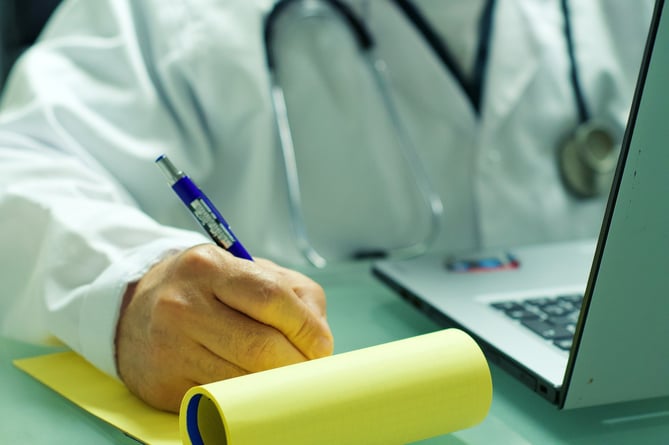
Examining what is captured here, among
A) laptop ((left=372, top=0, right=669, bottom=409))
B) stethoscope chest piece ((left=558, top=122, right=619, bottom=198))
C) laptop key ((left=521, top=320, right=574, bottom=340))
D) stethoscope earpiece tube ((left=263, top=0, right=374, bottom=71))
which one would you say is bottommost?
stethoscope chest piece ((left=558, top=122, right=619, bottom=198))

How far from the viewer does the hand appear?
45 cm

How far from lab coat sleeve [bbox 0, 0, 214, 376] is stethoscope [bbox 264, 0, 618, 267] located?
0.12m

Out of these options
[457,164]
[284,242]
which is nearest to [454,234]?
[457,164]

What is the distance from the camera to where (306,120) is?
921mm

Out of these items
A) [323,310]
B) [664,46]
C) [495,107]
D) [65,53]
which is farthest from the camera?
[495,107]

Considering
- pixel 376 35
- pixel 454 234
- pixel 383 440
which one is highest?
pixel 376 35

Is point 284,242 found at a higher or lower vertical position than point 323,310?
lower

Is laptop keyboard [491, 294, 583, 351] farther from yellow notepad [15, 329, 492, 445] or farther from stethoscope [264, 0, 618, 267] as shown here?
stethoscope [264, 0, 618, 267]

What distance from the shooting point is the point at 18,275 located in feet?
2.11

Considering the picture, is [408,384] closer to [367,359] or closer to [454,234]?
[367,359]

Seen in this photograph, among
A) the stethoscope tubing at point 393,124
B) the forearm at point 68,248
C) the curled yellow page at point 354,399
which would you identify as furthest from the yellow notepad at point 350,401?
the stethoscope tubing at point 393,124

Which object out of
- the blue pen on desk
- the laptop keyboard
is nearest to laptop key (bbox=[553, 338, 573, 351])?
the laptop keyboard

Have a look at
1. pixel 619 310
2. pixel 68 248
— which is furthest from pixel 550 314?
pixel 68 248

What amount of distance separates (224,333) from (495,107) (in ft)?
1.89
